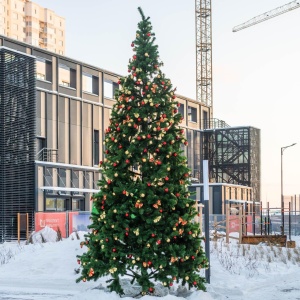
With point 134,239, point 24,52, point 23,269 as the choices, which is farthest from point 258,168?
point 134,239

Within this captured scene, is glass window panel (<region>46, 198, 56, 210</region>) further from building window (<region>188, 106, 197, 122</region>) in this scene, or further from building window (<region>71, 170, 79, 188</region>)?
building window (<region>188, 106, 197, 122</region>)

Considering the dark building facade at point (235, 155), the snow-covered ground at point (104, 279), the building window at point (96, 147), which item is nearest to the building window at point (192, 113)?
the dark building facade at point (235, 155)

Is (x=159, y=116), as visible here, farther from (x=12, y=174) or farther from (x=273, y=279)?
(x=12, y=174)

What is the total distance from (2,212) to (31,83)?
377 inches

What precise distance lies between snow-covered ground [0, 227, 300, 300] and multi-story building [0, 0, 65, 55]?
129 m

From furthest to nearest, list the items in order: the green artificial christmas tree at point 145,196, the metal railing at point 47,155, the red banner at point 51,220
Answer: the metal railing at point 47,155
the red banner at point 51,220
the green artificial christmas tree at point 145,196

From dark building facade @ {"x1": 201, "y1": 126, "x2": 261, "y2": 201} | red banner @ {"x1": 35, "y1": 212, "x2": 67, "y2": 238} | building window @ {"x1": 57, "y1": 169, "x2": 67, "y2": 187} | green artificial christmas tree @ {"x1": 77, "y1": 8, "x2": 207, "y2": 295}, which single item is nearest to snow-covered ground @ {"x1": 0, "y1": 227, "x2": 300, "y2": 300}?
green artificial christmas tree @ {"x1": 77, "y1": 8, "x2": 207, "y2": 295}

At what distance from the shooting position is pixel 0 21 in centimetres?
14550

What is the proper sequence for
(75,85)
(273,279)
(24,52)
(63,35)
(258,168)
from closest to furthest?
(273,279) < (24,52) < (75,85) < (258,168) < (63,35)

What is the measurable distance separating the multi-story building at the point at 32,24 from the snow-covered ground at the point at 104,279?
129232 millimetres

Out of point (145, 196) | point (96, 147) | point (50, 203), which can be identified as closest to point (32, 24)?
point (96, 147)

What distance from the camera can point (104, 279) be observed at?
17.4 meters

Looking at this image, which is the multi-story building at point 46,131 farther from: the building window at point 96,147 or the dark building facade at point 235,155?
the dark building facade at point 235,155

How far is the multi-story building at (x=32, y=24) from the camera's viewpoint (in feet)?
487
